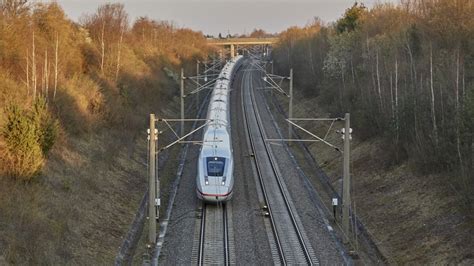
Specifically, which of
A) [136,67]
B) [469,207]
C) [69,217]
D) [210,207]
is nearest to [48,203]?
[69,217]

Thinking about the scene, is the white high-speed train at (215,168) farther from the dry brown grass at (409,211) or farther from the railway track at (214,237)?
the dry brown grass at (409,211)

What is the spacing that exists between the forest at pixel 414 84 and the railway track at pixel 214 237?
9.97 meters

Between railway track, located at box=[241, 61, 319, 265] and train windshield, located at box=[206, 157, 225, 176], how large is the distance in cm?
319

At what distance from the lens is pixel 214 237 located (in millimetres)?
22203

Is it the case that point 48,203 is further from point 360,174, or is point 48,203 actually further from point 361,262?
point 360,174

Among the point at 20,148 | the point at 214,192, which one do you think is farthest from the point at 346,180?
the point at 20,148

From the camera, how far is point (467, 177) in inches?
805

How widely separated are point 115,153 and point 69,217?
11.4m

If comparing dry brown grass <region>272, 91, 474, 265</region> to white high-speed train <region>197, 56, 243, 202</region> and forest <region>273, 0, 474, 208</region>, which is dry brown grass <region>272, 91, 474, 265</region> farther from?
white high-speed train <region>197, 56, 243, 202</region>

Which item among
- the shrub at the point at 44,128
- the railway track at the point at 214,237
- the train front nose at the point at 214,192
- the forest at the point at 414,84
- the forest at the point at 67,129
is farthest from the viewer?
the train front nose at the point at 214,192

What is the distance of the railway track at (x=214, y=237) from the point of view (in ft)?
65.6

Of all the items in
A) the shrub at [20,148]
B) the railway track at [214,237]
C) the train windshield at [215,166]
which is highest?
the shrub at [20,148]

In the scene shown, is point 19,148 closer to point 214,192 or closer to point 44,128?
point 44,128

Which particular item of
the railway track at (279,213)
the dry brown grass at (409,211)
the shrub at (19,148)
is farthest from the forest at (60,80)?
the dry brown grass at (409,211)
